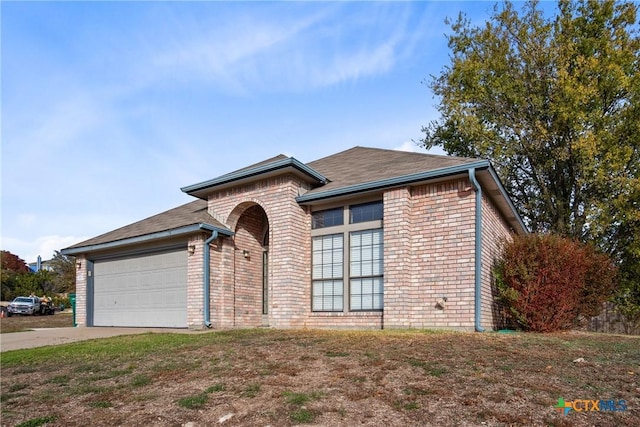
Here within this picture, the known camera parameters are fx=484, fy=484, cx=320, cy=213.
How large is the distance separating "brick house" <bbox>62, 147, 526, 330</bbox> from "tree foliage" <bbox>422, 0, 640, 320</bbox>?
5.55 metres

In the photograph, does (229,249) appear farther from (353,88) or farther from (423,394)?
(423,394)

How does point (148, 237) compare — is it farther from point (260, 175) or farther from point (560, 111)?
point (560, 111)

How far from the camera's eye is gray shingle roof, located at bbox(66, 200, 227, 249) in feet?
43.0

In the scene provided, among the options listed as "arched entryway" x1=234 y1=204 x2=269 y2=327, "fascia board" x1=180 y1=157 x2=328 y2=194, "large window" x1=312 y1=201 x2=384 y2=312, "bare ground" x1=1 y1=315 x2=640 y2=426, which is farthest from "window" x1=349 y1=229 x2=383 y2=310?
"arched entryway" x1=234 y1=204 x2=269 y2=327

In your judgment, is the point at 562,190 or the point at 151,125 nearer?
the point at 151,125

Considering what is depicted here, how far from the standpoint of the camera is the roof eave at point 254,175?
38.2 feet

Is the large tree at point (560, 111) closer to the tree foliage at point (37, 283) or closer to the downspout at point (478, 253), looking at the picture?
the downspout at point (478, 253)

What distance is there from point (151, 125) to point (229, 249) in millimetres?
4109

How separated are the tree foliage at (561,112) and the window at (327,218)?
10.7m

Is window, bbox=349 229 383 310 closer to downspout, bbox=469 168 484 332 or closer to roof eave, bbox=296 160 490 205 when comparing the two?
roof eave, bbox=296 160 490 205

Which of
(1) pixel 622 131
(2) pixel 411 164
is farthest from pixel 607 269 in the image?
(1) pixel 622 131

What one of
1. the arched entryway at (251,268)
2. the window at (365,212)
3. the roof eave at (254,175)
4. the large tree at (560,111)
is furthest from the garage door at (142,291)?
the large tree at (560,111)

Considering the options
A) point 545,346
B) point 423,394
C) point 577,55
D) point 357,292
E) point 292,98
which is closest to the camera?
point 423,394

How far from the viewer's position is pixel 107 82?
1185cm
